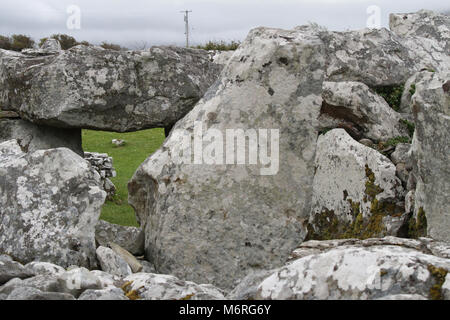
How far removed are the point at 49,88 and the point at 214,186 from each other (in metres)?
4.09

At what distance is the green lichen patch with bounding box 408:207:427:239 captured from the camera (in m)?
7.25

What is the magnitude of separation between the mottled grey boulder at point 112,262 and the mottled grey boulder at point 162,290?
1.30 meters

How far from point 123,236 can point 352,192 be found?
3.29 meters

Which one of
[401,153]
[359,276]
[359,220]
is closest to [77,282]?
[359,276]

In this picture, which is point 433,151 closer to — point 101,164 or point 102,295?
point 102,295

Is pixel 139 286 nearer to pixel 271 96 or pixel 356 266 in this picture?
pixel 356 266

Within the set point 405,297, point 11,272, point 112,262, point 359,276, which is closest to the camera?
point 405,297

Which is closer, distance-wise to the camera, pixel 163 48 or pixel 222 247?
pixel 222 247

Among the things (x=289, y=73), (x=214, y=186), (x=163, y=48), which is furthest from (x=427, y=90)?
(x=163, y=48)

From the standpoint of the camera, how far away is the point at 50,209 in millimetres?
6297

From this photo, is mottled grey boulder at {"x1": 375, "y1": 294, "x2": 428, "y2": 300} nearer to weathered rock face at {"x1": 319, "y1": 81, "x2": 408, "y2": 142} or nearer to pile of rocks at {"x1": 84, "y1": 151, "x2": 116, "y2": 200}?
weathered rock face at {"x1": 319, "y1": 81, "x2": 408, "y2": 142}

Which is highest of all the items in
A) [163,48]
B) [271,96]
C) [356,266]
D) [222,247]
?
[163,48]

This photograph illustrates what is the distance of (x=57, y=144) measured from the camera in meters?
10.5

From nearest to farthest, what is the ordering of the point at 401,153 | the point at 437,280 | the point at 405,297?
the point at 405,297, the point at 437,280, the point at 401,153
